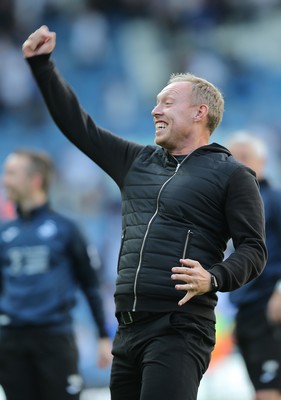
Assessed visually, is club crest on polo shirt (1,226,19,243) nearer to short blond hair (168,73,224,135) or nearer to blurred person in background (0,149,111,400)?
blurred person in background (0,149,111,400)

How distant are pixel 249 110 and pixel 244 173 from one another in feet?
37.1

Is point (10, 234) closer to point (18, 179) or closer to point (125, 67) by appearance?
point (18, 179)

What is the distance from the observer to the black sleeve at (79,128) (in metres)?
4.82

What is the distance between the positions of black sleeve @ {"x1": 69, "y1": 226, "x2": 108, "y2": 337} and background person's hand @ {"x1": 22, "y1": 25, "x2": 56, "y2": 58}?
2.50 meters

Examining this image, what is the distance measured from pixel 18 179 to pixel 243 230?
131 inches

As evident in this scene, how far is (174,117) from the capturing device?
4.63 meters

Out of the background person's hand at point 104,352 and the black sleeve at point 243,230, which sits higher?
the black sleeve at point 243,230

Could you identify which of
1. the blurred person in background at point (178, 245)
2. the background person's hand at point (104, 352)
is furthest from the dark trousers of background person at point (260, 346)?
the blurred person in background at point (178, 245)

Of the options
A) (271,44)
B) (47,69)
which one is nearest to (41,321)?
(47,69)

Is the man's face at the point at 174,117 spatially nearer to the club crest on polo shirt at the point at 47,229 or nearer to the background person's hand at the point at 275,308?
the background person's hand at the point at 275,308

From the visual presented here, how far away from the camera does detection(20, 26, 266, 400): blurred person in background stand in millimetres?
4227

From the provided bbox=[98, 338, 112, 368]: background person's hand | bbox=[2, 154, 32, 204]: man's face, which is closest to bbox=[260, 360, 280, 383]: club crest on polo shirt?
bbox=[98, 338, 112, 368]: background person's hand

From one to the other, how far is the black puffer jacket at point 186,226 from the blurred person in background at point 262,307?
7.78 feet

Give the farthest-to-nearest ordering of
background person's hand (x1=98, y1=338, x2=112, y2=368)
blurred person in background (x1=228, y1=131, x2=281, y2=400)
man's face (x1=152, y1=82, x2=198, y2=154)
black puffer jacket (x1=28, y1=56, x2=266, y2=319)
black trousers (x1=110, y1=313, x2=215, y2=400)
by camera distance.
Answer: background person's hand (x1=98, y1=338, x2=112, y2=368), blurred person in background (x1=228, y1=131, x2=281, y2=400), man's face (x1=152, y1=82, x2=198, y2=154), black puffer jacket (x1=28, y1=56, x2=266, y2=319), black trousers (x1=110, y1=313, x2=215, y2=400)
